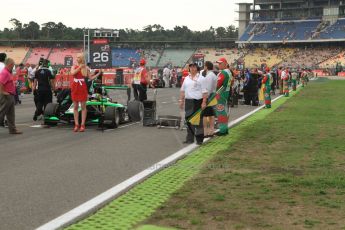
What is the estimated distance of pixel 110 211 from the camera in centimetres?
528

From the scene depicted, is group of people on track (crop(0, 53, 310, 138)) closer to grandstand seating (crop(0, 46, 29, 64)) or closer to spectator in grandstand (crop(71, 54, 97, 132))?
spectator in grandstand (crop(71, 54, 97, 132))

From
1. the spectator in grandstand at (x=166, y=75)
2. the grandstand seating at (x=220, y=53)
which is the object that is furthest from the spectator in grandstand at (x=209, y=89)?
the grandstand seating at (x=220, y=53)

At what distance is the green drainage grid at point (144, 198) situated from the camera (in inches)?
192

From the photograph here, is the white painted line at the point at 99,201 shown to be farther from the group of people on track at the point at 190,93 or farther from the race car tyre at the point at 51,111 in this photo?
the race car tyre at the point at 51,111

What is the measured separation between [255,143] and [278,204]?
4962 mm

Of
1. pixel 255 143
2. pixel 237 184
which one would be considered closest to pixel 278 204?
pixel 237 184

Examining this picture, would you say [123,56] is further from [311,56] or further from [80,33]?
[80,33]

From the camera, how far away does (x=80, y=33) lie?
126 metres

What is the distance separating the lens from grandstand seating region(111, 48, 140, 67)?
77188mm

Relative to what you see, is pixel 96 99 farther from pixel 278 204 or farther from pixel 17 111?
pixel 278 204

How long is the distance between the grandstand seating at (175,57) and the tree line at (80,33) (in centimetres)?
3314

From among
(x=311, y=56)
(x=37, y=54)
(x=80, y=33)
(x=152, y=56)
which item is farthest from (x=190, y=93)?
(x=80, y=33)

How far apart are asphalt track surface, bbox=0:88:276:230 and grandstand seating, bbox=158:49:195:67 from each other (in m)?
70.2

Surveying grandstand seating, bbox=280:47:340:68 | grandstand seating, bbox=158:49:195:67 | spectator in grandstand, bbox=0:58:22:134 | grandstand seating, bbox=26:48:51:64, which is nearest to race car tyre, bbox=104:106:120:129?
spectator in grandstand, bbox=0:58:22:134
